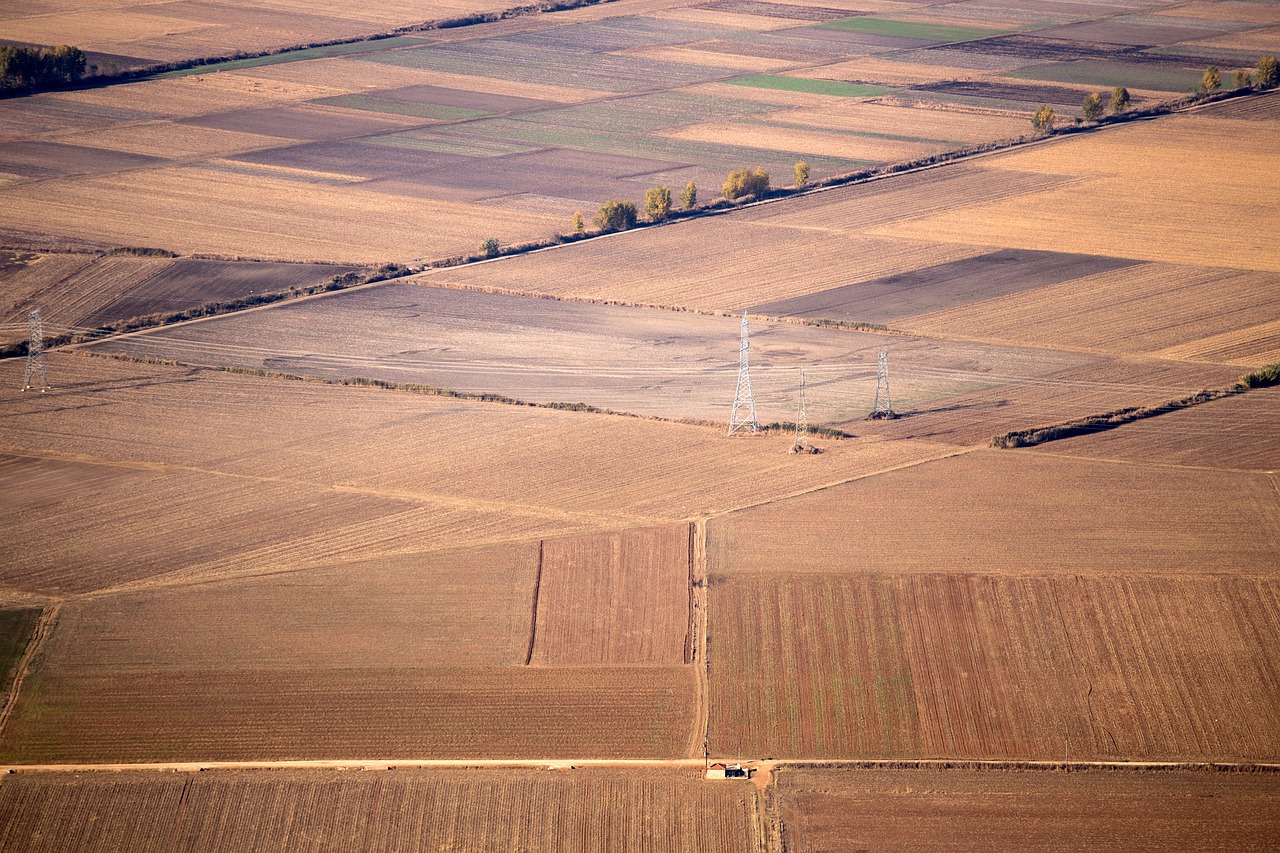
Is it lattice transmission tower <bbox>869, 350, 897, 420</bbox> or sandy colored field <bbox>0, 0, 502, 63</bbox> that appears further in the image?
sandy colored field <bbox>0, 0, 502, 63</bbox>

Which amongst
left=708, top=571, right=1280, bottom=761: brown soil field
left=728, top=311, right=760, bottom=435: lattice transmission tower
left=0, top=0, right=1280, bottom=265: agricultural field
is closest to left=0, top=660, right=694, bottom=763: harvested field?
left=708, top=571, right=1280, bottom=761: brown soil field

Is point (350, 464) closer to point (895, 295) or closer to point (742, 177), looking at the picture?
point (895, 295)

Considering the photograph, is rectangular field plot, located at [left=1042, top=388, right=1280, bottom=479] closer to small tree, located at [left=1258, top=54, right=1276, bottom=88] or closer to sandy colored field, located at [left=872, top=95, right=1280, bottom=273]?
sandy colored field, located at [left=872, top=95, right=1280, bottom=273]

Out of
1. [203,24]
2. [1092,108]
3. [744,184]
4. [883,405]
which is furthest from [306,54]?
[883,405]

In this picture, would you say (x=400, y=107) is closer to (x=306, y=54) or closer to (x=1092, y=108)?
(x=306, y=54)

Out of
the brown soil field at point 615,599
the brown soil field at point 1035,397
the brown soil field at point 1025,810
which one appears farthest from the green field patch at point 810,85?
the brown soil field at point 1025,810

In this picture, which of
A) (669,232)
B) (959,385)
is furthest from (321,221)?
(959,385)
